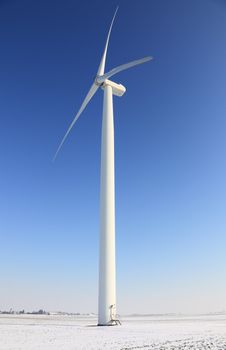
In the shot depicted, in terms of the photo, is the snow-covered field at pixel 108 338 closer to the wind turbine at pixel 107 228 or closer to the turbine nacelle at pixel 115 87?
the wind turbine at pixel 107 228

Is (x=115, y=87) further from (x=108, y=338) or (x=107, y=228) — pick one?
(x=108, y=338)

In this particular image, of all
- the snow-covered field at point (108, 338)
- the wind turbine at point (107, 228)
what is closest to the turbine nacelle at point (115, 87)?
the wind turbine at point (107, 228)

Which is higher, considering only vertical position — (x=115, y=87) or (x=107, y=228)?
(x=115, y=87)

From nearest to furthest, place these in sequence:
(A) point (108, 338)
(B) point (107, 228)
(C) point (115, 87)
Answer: (A) point (108, 338) < (B) point (107, 228) < (C) point (115, 87)

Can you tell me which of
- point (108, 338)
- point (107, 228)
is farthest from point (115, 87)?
point (108, 338)

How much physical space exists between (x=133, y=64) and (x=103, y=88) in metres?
5.48

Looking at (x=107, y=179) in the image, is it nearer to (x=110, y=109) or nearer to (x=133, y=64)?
(x=110, y=109)

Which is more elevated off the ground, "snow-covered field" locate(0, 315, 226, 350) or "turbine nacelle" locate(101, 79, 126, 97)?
"turbine nacelle" locate(101, 79, 126, 97)

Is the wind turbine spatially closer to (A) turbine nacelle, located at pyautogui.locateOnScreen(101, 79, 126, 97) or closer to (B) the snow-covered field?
(A) turbine nacelle, located at pyautogui.locateOnScreen(101, 79, 126, 97)

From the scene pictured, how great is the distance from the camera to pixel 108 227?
39125 millimetres

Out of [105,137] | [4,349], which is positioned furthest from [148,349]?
[105,137]

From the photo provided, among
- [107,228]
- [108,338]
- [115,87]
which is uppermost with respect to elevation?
[115,87]

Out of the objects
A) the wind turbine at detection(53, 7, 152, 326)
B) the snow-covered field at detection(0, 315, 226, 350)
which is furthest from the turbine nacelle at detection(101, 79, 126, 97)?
the snow-covered field at detection(0, 315, 226, 350)

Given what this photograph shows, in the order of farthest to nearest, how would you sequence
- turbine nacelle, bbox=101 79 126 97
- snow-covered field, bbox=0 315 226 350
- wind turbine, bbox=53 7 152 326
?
1. turbine nacelle, bbox=101 79 126 97
2. wind turbine, bbox=53 7 152 326
3. snow-covered field, bbox=0 315 226 350
